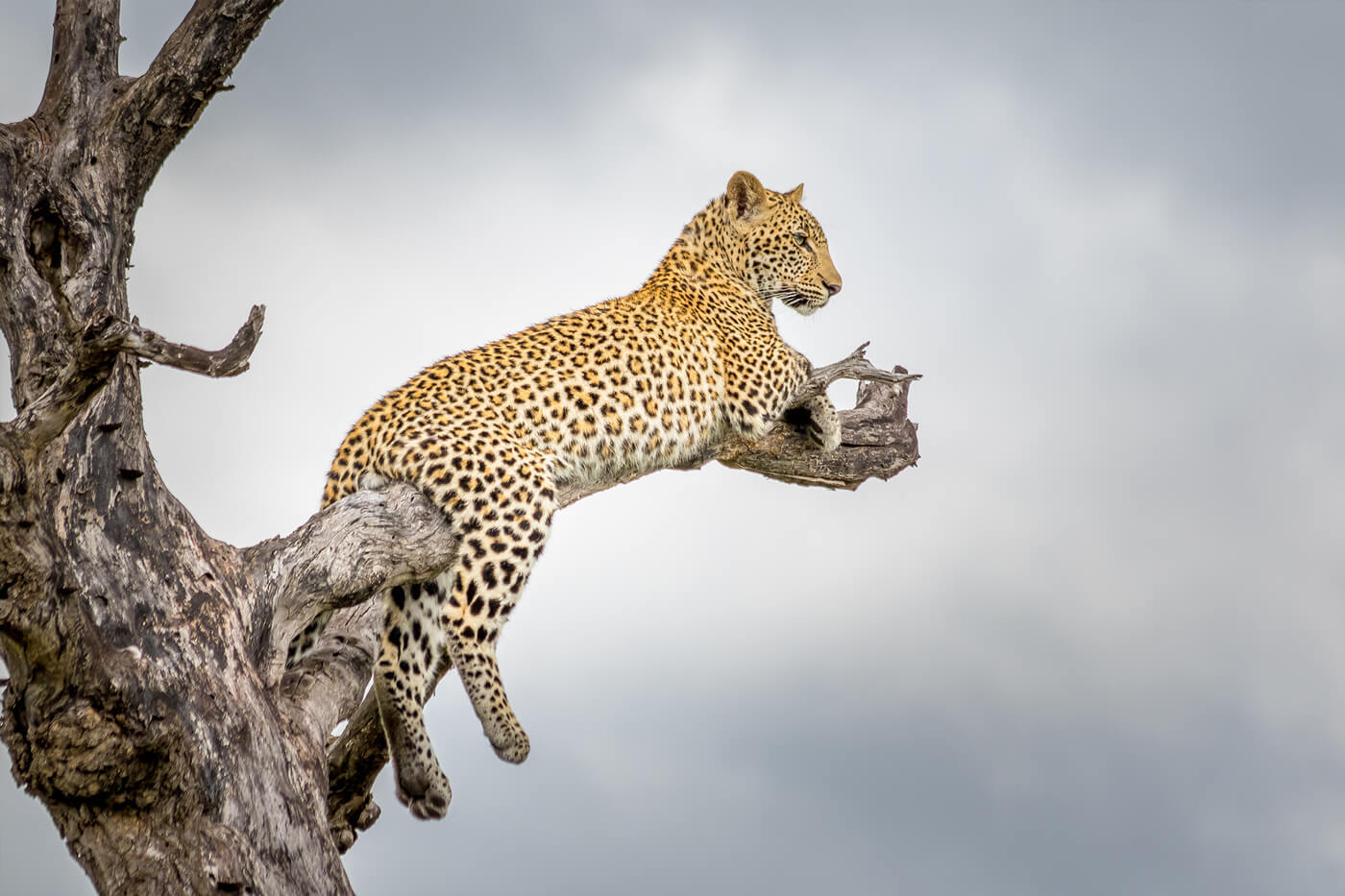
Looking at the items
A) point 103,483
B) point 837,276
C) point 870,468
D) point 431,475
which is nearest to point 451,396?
point 431,475

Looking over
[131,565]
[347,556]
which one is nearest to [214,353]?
[131,565]

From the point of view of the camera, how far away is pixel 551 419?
8.34m

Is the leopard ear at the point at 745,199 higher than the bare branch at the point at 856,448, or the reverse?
the leopard ear at the point at 745,199

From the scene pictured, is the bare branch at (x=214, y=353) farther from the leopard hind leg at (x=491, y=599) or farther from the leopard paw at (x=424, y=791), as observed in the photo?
the leopard paw at (x=424, y=791)

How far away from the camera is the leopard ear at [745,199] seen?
35.3 ft

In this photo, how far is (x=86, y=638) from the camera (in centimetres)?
583

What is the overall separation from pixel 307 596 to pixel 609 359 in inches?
108

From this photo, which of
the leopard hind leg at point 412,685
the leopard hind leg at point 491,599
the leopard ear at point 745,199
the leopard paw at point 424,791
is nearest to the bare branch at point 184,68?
the leopard hind leg at point 491,599

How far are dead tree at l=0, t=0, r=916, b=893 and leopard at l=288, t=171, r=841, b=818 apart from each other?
0.35 meters

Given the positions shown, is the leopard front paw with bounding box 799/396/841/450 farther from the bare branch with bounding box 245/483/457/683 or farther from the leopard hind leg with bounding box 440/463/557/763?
the bare branch with bounding box 245/483/457/683

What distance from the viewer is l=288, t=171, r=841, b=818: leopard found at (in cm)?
758

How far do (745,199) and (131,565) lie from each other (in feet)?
20.4

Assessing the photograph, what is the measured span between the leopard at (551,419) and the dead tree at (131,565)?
0.35 metres

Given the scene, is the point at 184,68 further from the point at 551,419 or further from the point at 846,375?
the point at 846,375
